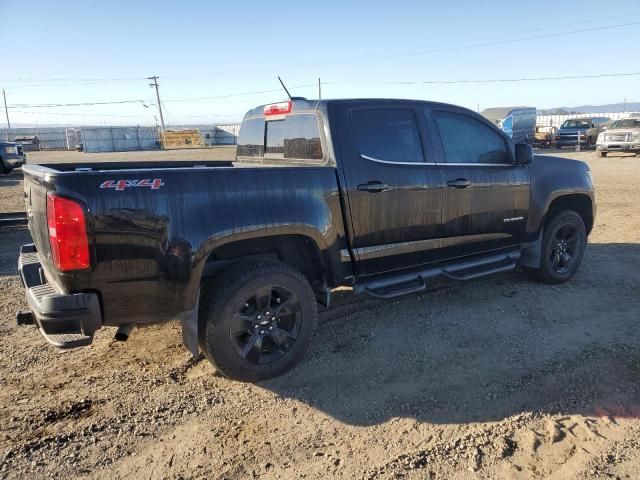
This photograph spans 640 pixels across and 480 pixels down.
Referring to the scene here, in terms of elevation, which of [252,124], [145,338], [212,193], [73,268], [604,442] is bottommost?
[604,442]

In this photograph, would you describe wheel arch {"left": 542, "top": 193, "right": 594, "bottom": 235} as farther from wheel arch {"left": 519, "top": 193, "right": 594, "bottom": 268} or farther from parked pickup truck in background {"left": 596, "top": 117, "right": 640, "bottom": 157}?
parked pickup truck in background {"left": 596, "top": 117, "right": 640, "bottom": 157}

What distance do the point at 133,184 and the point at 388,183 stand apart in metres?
1.97

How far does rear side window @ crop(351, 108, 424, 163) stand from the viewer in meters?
4.14

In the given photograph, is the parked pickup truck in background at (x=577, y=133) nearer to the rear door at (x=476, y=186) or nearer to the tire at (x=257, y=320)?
the rear door at (x=476, y=186)

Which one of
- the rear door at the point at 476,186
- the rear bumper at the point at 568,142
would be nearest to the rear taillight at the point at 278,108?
the rear door at the point at 476,186

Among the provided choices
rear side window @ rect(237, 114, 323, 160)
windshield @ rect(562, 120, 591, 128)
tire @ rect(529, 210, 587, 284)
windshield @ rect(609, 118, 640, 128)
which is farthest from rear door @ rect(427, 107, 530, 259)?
windshield @ rect(562, 120, 591, 128)

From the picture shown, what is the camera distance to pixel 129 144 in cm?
5272

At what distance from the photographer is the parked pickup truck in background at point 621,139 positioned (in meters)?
22.3

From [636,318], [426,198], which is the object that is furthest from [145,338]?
[636,318]

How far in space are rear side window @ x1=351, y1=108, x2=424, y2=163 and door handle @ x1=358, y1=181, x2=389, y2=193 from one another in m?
0.23

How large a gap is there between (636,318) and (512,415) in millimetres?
2279

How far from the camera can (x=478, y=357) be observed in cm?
398

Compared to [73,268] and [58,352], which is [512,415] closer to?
[73,268]

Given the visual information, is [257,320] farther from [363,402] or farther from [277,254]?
[363,402]
